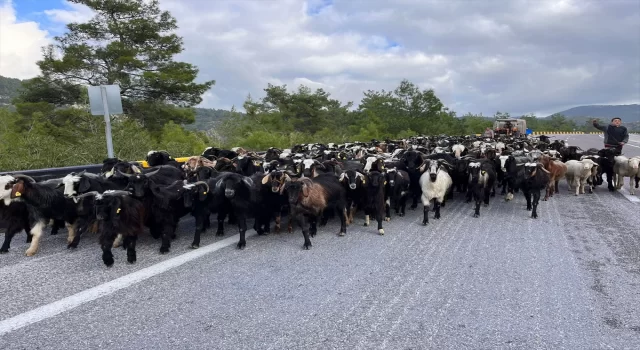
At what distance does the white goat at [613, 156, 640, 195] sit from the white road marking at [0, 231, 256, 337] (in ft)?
37.5

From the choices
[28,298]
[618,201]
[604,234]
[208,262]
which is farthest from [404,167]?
[28,298]

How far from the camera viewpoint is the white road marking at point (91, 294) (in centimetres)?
369

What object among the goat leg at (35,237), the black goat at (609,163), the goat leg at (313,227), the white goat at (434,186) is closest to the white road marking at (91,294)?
the goat leg at (313,227)

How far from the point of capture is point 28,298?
4.22 m

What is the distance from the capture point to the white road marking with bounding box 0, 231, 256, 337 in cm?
369

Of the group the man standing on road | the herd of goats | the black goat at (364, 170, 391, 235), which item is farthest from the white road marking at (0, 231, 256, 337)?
the man standing on road

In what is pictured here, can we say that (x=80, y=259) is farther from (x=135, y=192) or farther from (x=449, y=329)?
(x=449, y=329)

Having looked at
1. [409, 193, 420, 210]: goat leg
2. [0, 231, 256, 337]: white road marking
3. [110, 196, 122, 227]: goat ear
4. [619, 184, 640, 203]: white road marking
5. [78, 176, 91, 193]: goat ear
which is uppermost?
[78, 176, 91, 193]: goat ear

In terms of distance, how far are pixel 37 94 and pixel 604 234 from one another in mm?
25076

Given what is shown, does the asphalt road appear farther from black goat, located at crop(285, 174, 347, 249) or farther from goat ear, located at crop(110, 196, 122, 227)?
goat ear, located at crop(110, 196, 122, 227)

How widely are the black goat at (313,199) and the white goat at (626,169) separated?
8.80 meters

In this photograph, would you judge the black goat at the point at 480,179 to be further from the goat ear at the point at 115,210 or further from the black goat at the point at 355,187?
the goat ear at the point at 115,210

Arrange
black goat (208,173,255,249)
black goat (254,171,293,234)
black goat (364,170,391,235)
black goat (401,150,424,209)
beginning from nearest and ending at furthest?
1. black goat (208,173,255,249)
2. black goat (254,171,293,234)
3. black goat (364,170,391,235)
4. black goat (401,150,424,209)

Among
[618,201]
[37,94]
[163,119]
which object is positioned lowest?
[618,201]
